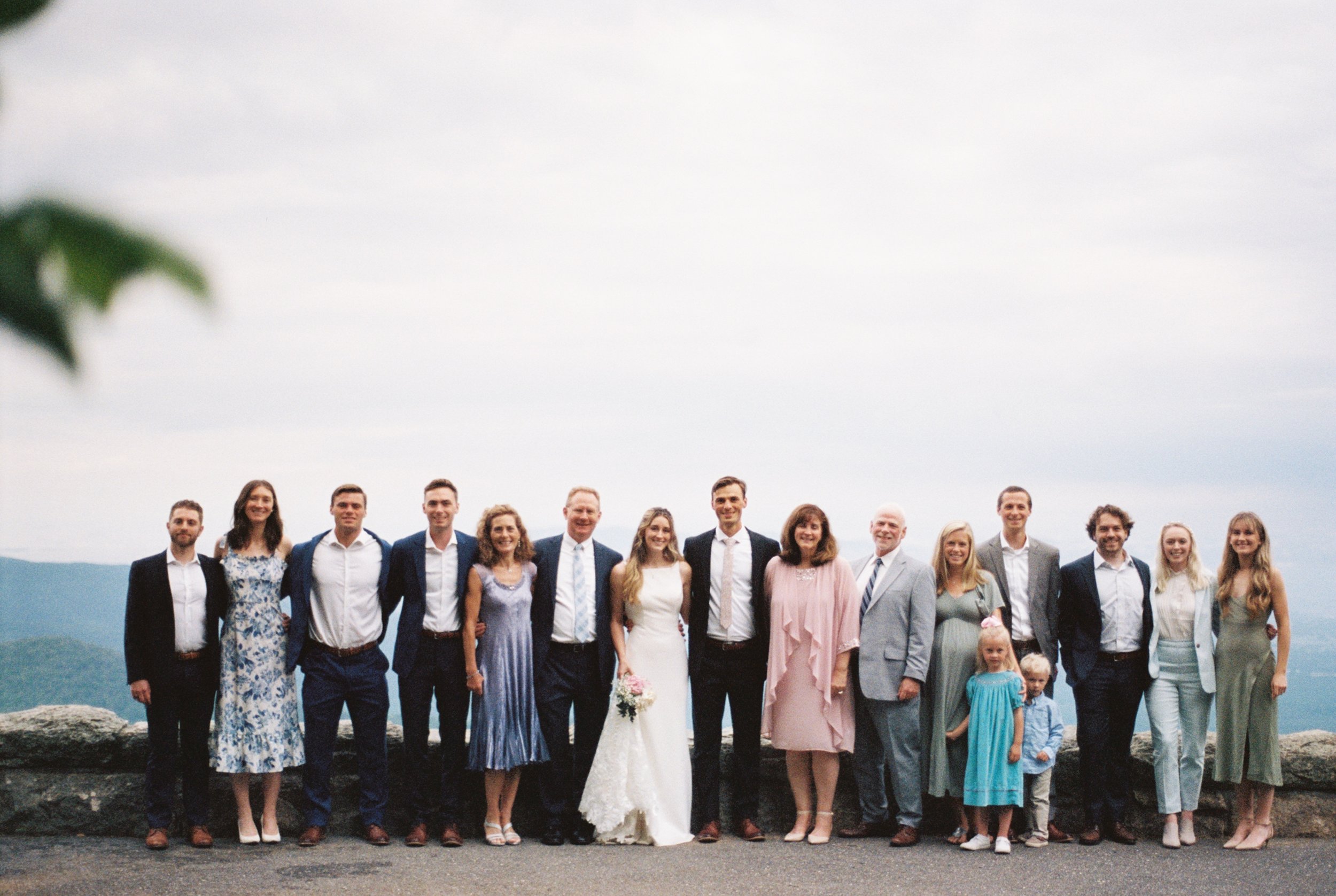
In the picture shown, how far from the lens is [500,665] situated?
22.2 feet

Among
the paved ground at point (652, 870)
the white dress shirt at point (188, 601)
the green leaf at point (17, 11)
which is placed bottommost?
the paved ground at point (652, 870)

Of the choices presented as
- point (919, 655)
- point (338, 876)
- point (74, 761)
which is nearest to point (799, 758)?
point (919, 655)

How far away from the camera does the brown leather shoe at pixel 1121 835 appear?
7.01m

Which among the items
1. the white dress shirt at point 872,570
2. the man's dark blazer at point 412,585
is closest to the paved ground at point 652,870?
the man's dark blazer at point 412,585

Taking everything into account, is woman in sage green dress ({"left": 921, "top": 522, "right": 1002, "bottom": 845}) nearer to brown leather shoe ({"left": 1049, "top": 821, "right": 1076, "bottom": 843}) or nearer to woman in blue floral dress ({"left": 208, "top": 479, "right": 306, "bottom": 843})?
brown leather shoe ({"left": 1049, "top": 821, "right": 1076, "bottom": 843})

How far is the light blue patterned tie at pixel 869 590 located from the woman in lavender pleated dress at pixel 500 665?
197cm

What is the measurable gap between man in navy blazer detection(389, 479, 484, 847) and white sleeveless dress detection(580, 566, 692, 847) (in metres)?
0.81

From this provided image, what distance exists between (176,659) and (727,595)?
3.16m

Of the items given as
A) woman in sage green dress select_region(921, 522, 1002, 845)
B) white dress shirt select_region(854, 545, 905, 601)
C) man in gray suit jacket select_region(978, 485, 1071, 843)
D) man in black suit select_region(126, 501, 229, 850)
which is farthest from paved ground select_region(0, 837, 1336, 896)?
white dress shirt select_region(854, 545, 905, 601)

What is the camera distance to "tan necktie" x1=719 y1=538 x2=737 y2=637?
7004 mm

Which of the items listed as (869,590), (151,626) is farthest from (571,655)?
(151,626)

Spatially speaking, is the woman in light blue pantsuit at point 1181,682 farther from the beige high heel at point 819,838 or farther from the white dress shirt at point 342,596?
the white dress shirt at point 342,596

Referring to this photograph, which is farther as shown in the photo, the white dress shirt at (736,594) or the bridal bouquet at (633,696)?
the white dress shirt at (736,594)

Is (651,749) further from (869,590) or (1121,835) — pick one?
(1121,835)
